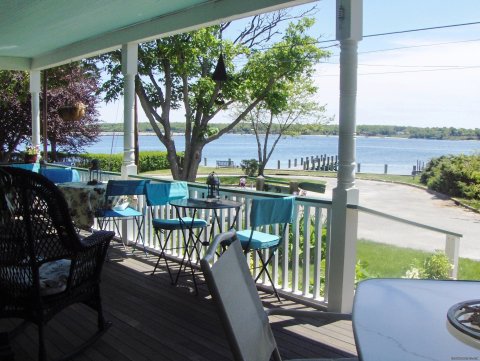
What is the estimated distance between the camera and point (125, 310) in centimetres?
370

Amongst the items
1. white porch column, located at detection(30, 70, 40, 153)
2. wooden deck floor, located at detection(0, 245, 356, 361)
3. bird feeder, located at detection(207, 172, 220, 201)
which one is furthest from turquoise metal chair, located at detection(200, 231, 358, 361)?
white porch column, located at detection(30, 70, 40, 153)

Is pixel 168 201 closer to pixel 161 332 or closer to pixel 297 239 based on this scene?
pixel 297 239

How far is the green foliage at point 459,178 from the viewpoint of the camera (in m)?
19.6

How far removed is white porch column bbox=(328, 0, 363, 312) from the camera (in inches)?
136

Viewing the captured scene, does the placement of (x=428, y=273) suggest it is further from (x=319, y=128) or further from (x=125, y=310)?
(x=319, y=128)

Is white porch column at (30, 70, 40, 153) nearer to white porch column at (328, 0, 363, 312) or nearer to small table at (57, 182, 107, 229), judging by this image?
small table at (57, 182, 107, 229)

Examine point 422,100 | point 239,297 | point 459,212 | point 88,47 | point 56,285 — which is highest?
point 422,100

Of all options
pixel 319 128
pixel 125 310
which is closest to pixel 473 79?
pixel 319 128

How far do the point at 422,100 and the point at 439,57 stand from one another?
458 inches

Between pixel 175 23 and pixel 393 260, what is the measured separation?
5.54m

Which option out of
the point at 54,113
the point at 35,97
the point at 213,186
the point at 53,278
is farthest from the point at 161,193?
the point at 54,113

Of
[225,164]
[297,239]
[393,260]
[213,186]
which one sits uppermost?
[213,186]

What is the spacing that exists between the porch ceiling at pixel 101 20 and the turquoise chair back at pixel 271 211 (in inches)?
61.3

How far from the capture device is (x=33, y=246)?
2.59 meters
